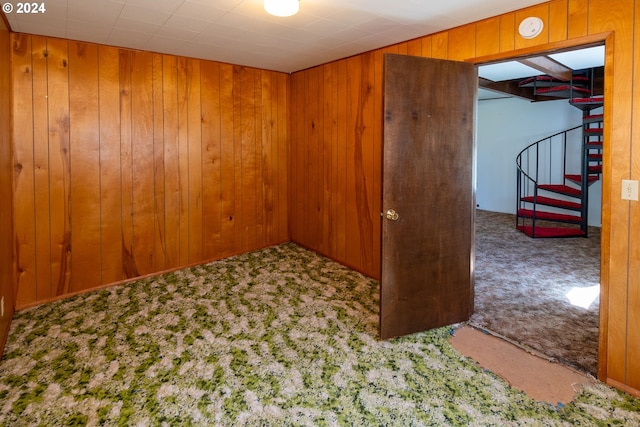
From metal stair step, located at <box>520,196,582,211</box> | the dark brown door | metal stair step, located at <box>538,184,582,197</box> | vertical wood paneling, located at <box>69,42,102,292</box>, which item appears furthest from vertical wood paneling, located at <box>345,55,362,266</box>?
metal stair step, located at <box>538,184,582,197</box>

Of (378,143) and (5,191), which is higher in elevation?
(378,143)

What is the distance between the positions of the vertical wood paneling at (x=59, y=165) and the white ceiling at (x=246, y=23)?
246 mm

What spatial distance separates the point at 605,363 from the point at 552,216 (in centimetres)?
492

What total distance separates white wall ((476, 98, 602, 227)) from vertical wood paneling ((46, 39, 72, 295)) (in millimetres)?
7531

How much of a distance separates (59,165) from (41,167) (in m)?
0.13

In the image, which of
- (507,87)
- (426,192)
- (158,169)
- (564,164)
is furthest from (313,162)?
(564,164)

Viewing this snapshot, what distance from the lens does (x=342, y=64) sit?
402 centimetres

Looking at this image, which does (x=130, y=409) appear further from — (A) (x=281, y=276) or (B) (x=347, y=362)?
(A) (x=281, y=276)

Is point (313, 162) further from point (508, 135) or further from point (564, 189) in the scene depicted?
point (508, 135)

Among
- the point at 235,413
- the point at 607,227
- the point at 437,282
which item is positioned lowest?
the point at 235,413

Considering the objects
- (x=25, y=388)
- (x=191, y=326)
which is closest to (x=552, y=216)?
(x=191, y=326)

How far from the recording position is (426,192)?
2.62 m

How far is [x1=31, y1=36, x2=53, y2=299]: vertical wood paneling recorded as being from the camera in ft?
10.2
